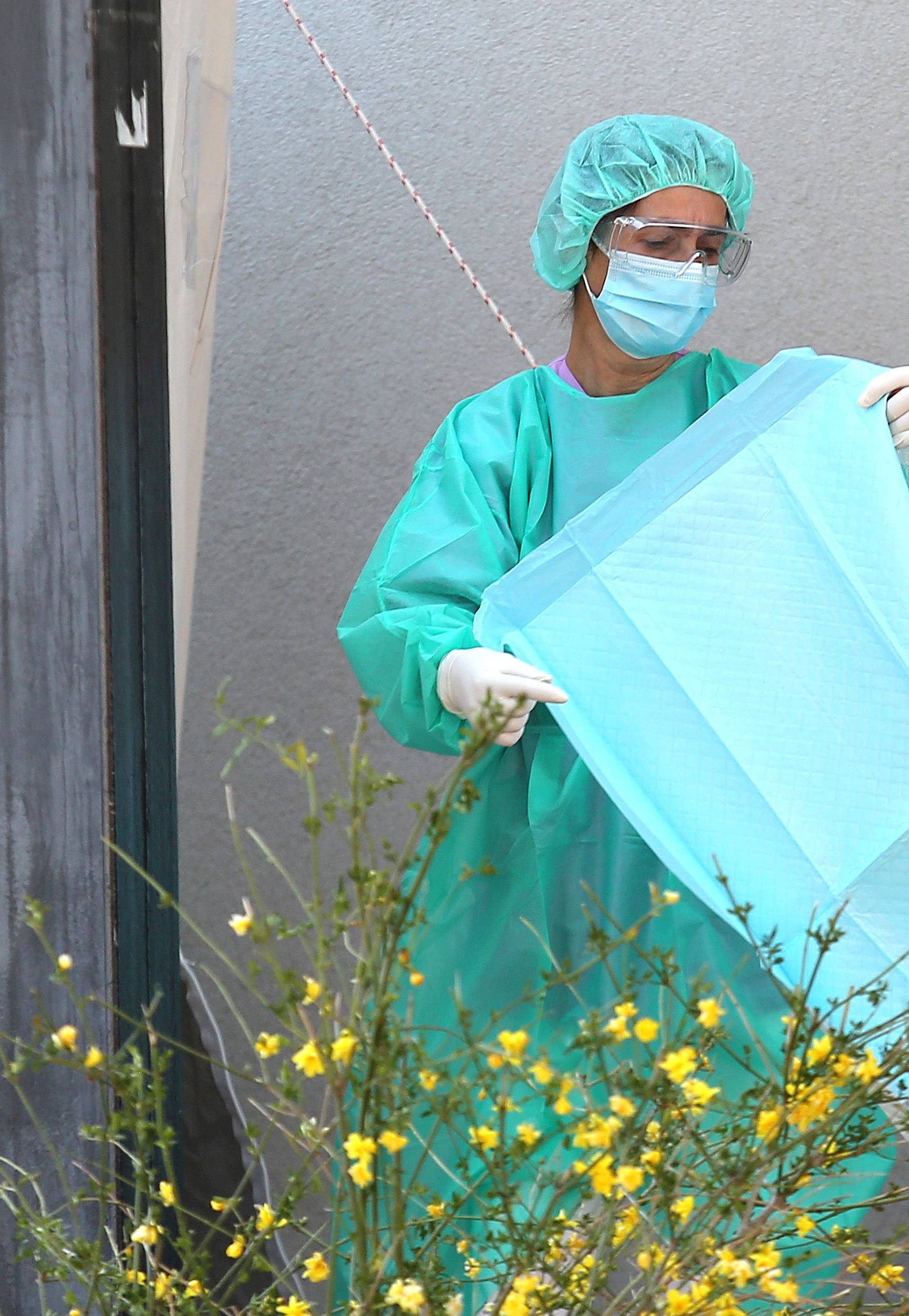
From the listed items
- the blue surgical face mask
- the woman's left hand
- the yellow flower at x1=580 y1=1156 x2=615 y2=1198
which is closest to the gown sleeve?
the blue surgical face mask

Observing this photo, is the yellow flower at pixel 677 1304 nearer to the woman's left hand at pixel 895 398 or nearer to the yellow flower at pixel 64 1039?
the yellow flower at pixel 64 1039

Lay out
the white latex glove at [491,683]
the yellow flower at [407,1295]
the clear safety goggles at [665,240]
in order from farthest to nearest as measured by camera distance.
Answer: the clear safety goggles at [665,240] → the white latex glove at [491,683] → the yellow flower at [407,1295]

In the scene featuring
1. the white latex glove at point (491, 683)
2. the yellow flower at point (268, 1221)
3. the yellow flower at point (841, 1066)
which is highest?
the white latex glove at point (491, 683)

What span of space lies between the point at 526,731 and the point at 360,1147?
28.3 inches

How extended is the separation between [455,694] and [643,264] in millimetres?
434

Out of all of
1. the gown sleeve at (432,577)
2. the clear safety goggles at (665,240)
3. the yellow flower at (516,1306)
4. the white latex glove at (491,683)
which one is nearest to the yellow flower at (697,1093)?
the yellow flower at (516,1306)

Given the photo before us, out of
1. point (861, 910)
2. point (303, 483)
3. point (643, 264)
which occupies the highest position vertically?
point (303, 483)

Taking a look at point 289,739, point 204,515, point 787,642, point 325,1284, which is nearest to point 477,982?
point 787,642

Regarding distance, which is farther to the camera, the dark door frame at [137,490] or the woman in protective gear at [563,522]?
the woman in protective gear at [563,522]

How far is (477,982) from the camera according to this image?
1269 mm

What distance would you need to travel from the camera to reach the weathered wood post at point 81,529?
1040mm

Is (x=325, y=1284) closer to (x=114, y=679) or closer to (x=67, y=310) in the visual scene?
(x=114, y=679)

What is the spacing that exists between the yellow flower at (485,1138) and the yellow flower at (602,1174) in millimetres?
52

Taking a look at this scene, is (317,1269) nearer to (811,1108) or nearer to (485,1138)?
(485,1138)
